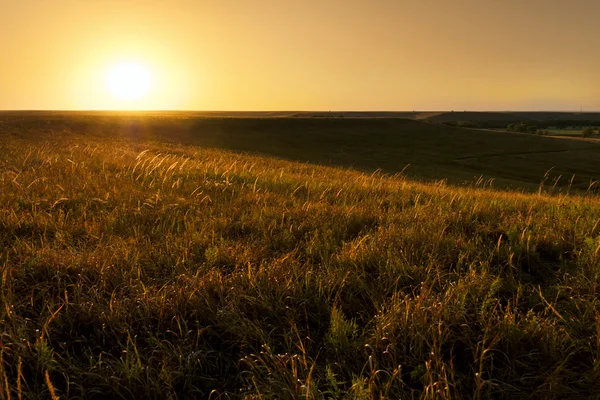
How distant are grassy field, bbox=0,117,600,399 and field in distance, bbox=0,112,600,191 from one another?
96.3ft

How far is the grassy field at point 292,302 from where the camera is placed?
6.23 feet

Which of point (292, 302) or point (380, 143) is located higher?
point (380, 143)

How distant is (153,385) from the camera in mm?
1843

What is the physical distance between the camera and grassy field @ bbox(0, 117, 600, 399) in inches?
74.7

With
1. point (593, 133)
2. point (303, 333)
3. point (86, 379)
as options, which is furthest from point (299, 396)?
point (593, 133)

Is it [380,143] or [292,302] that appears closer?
[292,302]

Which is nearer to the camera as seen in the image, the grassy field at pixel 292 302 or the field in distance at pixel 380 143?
the grassy field at pixel 292 302

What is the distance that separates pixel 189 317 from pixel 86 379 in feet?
2.11

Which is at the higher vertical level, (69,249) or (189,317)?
(69,249)

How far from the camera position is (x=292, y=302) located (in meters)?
2.50

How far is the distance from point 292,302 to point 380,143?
5361cm

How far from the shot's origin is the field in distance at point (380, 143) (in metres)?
37.1

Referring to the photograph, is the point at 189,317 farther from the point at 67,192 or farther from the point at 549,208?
the point at 549,208

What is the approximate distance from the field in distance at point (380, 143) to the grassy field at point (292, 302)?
1156 inches
